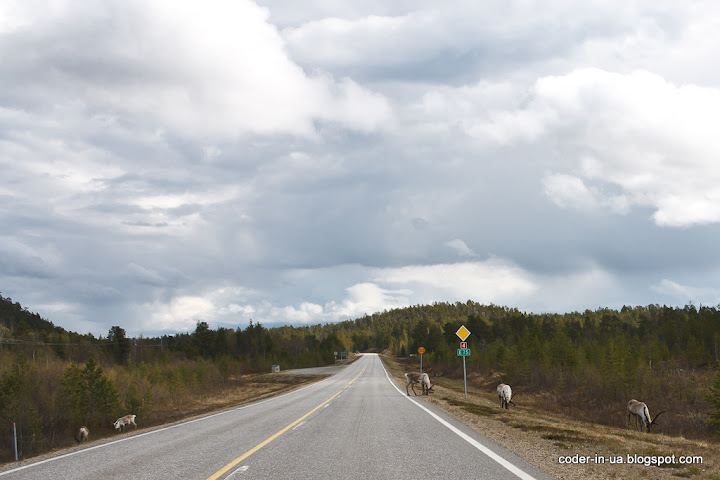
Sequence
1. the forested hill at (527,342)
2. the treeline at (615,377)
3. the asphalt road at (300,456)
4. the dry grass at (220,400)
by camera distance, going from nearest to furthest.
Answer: the asphalt road at (300,456)
the treeline at (615,377)
the dry grass at (220,400)
the forested hill at (527,342)

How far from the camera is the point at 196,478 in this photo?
705cm

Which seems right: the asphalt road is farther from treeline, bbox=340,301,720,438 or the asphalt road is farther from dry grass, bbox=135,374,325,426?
treeline, bbox=340,301,720,438

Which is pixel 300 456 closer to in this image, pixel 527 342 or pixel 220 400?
pixel 220 400

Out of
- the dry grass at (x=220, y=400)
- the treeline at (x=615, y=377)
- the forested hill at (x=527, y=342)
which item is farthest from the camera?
the forested hill at (x=527, y=342)

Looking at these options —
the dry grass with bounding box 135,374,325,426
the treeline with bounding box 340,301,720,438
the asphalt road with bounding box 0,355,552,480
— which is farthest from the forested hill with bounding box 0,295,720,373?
the asphalt road with bounding box 0,355,552,480

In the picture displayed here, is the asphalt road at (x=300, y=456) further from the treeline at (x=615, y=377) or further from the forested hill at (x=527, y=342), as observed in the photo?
the forested hill at (x=527, y=342)

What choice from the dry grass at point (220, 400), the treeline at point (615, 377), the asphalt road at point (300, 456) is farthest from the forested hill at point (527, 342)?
the asphalt road at point (300, 456)

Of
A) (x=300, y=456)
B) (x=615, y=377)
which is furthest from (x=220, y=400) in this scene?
(x=300, y=456)

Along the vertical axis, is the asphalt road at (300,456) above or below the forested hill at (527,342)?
above

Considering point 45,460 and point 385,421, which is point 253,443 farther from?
point 385,421

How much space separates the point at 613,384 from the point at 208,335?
11243 centimetres

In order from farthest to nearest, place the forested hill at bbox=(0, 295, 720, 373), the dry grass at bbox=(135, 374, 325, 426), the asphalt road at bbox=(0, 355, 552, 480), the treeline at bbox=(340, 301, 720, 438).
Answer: the forested hill at bbox=(0, 295, 720, 373) → the dry grass at bbox=(135, 374, 325, 426) → the treeline at bbox=(340, 301, 720, 438) → the asphalt road at bbox=(0, 355, 552, 480)

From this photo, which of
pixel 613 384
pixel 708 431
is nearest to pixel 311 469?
pixel 708 431

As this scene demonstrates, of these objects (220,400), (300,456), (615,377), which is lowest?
(220,400)
